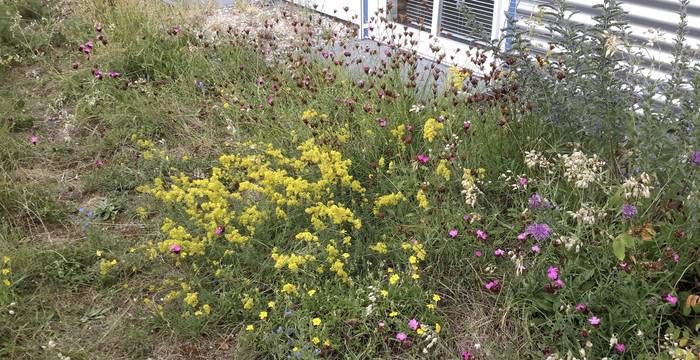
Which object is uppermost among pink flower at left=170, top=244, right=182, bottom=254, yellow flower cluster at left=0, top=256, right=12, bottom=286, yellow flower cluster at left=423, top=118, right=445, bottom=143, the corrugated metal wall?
the corrugated metal wall

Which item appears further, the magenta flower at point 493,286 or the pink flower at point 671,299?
the magenta flower at point 493,286

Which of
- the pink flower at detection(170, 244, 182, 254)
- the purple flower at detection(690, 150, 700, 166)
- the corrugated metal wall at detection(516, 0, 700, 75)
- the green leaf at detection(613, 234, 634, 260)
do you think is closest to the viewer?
the green leaf at detection(613, 234, 634, 260)

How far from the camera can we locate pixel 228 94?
162 inches

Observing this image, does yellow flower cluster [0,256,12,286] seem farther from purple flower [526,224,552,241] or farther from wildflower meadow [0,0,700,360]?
purple flower [526,224,552,241]

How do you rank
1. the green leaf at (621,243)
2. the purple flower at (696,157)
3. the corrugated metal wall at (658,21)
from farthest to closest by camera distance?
the corrugated metal wall at (658,21) → the purple flower at (696,157) → the green leaf at (621,243)

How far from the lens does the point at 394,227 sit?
2.75m

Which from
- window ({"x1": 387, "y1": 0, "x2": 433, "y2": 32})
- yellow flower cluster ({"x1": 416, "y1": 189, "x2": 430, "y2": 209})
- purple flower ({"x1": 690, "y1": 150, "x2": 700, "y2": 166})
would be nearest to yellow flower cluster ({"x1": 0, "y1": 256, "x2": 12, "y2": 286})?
yellow flower cluster ({"x1": 416, "y1": 189, "x2": 430, "y2": 209})

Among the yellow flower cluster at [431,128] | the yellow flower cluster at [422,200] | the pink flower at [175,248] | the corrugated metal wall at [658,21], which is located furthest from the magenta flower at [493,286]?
the corrugated metal wall at [658,21]

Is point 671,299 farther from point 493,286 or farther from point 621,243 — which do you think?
point 493,286

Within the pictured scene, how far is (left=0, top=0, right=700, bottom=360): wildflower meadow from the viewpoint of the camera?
2.22m

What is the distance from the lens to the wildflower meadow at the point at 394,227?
2.22 metres

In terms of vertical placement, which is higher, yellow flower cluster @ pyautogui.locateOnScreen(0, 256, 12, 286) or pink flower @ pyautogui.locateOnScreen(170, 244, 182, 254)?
pink flower @ pyautogui.locateOnScreen(170, 244, 182, 254)

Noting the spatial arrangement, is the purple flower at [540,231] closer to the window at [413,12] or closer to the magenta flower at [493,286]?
the magenta flower at [493,286]

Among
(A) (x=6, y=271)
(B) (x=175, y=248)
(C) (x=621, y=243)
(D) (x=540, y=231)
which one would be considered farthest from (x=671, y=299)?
(A) (x=6, y=271)
